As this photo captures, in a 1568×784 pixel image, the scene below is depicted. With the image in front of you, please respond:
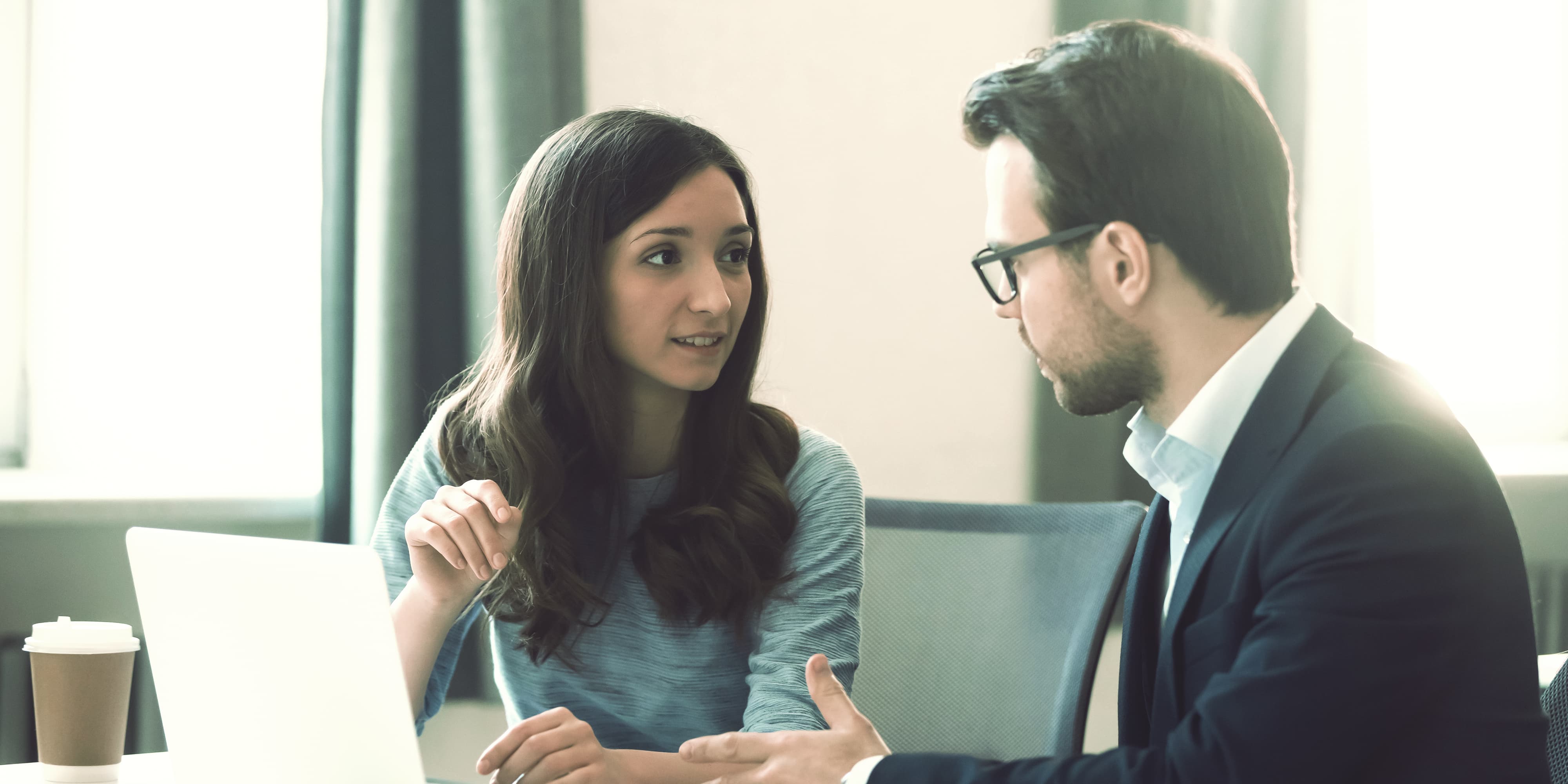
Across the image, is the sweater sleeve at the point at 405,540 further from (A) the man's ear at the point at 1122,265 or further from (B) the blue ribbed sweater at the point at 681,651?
(A) the man's ear at the point at 1122,265

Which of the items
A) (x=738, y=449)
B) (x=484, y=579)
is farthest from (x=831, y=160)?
(x=484, y=579)

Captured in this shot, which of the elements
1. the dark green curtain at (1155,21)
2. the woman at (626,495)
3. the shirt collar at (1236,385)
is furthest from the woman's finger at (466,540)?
the dark green curtain at (1155,21)

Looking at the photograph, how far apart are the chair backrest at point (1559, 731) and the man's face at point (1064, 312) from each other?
38 centimetres

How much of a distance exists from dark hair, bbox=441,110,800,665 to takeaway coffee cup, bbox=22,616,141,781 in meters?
0.41

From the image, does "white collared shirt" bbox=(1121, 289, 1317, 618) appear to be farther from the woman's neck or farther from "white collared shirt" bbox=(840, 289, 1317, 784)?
the woman's neck

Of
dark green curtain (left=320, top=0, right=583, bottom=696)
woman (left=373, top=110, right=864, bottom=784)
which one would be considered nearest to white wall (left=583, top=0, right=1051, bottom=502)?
dark green curtain (left=320, top=0, right=583, bottom=696)

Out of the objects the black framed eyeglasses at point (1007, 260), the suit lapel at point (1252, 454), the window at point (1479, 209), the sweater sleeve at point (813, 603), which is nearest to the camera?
the suit lapel at point (1252, 454)

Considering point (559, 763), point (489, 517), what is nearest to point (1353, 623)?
point (559, 763)

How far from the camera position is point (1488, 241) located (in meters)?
2.50

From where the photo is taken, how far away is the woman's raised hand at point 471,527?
1.15 meters

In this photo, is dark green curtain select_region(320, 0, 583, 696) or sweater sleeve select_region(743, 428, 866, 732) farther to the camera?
dark green curtain select_region(320, 0, 583, 696)

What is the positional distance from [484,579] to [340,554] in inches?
15.0

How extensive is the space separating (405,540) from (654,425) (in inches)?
12.9

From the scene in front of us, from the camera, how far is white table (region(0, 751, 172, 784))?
1063mm
